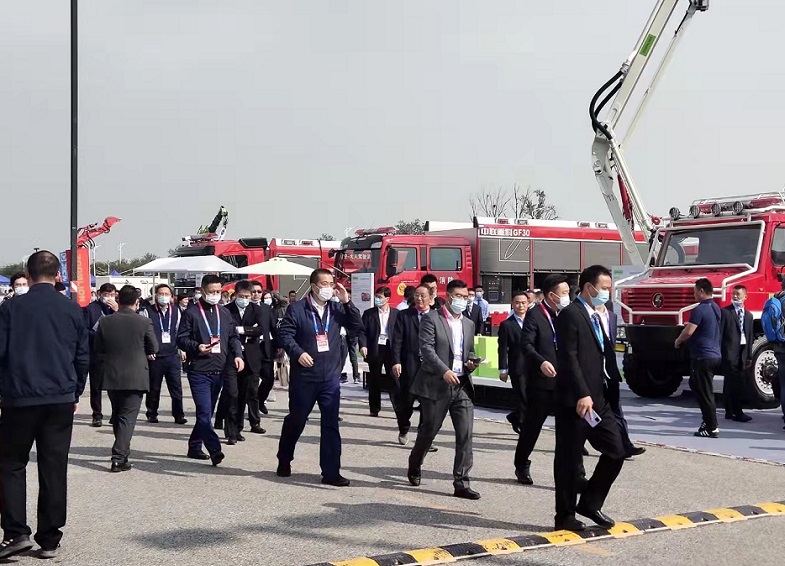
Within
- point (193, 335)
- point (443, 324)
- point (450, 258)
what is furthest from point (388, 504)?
point (450, 258)

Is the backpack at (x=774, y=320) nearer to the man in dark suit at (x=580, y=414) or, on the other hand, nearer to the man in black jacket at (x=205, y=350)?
the man in dark suit at (x=580, y=414)

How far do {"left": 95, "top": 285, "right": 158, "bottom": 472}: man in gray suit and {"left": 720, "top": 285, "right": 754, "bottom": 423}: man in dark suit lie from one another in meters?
7.42

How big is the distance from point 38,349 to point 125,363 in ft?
11.8

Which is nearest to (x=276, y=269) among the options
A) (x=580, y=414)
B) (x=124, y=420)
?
(x=124, y=420)

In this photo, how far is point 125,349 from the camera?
1029 centimetres

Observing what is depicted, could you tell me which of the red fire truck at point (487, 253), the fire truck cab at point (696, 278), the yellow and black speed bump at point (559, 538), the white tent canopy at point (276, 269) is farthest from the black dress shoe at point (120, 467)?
the white tent canopy at point (276, 269)

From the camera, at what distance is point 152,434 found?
42.3 ft

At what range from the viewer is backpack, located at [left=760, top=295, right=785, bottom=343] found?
12.6 metres

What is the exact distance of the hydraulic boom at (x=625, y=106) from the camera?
2077cm

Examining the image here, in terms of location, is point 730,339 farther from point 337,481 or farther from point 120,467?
point 120,467

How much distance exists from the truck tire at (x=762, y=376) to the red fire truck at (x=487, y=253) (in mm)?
10655

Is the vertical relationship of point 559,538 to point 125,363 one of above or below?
below

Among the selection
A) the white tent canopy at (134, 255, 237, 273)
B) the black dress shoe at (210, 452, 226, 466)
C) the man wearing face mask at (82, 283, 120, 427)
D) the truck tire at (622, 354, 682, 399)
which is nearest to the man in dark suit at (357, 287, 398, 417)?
the man wearing face mask at (82, 283, 120, 427)

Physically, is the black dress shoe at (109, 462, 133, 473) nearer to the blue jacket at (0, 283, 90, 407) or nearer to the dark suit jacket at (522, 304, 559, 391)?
the blue jacket at (0, 283, 90, 407)
